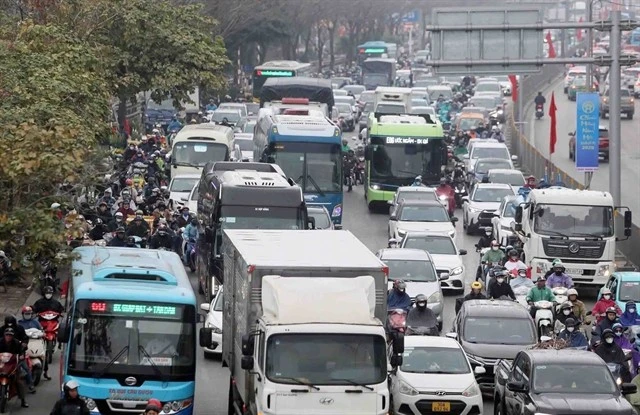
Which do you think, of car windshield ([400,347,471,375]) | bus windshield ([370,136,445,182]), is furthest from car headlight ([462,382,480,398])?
bus windshield ([370,136,445,182])

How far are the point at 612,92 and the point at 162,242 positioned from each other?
43.5 feet

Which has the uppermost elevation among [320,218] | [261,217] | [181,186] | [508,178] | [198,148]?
[198,148]

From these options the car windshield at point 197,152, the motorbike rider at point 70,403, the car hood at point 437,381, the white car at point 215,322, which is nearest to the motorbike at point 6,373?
the motorbike rider at point 70,403

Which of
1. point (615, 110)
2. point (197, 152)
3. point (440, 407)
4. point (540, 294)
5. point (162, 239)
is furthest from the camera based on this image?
point (197, 152)

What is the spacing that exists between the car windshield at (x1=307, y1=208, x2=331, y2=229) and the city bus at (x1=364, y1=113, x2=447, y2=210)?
428 inches

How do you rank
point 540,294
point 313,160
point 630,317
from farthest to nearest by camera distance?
point 313,160 < point 540,294 < point 630,317

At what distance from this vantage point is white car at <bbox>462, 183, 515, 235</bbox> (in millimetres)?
43594

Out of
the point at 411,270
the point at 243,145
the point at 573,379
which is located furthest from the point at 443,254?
the point at 243,145

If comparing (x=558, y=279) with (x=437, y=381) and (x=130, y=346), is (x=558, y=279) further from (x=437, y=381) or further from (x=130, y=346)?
(x=130, y=346)

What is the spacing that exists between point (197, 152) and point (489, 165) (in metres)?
10.4

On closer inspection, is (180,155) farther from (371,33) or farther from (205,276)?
(371,33)

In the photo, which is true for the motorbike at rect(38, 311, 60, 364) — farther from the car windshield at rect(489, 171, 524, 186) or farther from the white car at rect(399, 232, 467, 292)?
the car windshield at rect(489, 171, 524, 186)

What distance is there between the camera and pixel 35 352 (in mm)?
24422

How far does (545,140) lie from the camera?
77.6 metres
